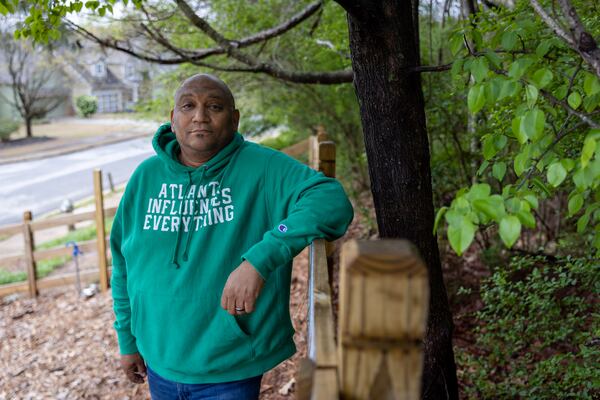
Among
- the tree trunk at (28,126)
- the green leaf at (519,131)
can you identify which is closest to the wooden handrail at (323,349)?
the green leaf at (519,131)

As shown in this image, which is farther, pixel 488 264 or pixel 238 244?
pixel 488 264

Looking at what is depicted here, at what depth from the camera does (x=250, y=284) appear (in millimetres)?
1757

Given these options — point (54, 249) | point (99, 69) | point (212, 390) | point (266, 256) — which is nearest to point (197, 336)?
point (212, 390)

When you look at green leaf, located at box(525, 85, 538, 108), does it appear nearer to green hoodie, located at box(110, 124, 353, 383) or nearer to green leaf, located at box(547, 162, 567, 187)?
green leaf, located at box(547, 162, 567, 187)

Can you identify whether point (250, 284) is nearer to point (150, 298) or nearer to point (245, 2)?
point (150, 298)

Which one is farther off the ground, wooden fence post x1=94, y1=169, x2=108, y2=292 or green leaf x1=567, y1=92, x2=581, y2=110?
green leaf x1=567, y1=92, x2=581, y2=110

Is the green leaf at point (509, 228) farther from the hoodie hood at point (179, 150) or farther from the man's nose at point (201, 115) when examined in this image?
the man's nose at point (201, 115)

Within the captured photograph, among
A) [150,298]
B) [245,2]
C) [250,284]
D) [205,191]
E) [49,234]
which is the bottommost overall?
[49,234]

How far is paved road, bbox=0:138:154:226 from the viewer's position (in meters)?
16.8

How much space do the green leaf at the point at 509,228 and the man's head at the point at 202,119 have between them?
1294mm

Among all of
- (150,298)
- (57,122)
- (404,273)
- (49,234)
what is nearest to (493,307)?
(150,298)

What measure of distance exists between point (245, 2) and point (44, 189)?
48.9 feet

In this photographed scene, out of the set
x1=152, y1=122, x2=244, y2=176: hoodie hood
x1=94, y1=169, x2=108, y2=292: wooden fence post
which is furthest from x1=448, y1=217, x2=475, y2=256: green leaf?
x1=94, y1=169, x2=108, y2=292: wooden fence post

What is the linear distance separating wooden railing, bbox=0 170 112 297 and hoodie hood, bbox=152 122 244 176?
230 inches
